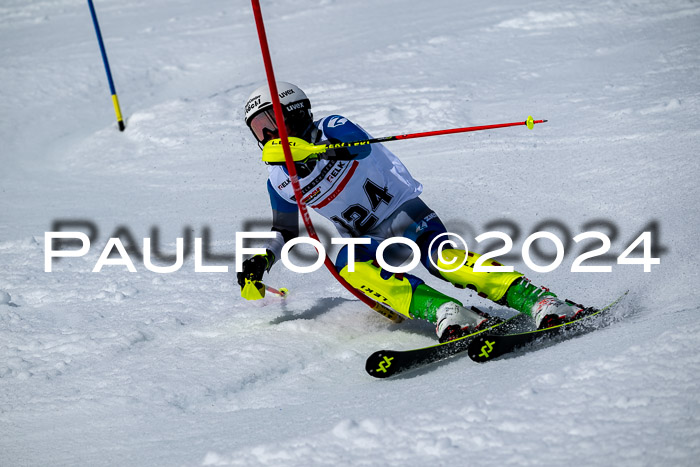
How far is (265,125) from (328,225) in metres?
2.27

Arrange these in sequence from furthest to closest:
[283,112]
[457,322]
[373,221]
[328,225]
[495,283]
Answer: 1. [328,225]
2. [373,221]
3. [283,112]
4. [495,283]
5. [457,322]

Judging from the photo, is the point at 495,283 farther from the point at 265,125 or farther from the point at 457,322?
the point at 265,125

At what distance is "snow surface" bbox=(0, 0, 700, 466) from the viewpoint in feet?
8.19

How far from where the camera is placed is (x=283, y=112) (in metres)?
3.61

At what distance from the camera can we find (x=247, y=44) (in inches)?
459

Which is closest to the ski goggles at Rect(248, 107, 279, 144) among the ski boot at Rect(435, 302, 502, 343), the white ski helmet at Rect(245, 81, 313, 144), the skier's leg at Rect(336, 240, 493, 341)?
the white ski helmet at Rect(245, 81, 313, 144)

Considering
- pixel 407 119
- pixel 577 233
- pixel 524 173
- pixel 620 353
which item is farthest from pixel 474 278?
pixel 407 119

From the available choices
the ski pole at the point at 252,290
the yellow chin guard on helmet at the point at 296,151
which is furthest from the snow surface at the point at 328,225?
the yellow chin guard on helmet at the point at 296,151

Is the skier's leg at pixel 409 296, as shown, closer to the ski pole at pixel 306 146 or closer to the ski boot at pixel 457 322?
the ski boot at pixel 457 322

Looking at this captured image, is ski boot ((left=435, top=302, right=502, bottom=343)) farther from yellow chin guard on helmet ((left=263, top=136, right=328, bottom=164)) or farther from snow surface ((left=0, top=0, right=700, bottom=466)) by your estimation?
yellow chin guard on helmet ((left=263, top=136, right=328, bottom=164))

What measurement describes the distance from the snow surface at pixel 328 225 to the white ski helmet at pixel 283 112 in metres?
1.10

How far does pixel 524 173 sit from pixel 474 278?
284 centimetres

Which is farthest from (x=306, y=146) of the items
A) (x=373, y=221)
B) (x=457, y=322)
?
(x=457, y=322)

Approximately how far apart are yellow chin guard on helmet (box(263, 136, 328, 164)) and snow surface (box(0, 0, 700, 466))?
100 cm
